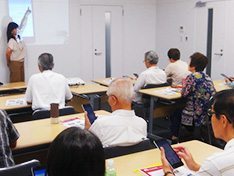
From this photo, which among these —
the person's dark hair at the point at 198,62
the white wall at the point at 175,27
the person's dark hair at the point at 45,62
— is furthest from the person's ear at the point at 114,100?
the white wall at the point at 175,27

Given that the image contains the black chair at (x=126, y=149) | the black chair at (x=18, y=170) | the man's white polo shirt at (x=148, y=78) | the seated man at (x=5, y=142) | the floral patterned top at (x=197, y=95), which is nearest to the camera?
the black chair at (x=18, y=170)

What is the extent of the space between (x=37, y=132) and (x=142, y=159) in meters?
1.06

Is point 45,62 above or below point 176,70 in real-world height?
above

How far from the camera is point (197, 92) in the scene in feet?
14.7

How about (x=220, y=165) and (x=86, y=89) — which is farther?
(x=86, y=89)

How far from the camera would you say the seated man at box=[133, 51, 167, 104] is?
209 inches

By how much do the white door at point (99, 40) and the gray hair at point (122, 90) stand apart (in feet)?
20.3

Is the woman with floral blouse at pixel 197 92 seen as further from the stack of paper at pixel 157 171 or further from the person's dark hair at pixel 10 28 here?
the person's dark hair at pixel 10 28

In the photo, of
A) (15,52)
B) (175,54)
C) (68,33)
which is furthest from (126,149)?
(68,33)

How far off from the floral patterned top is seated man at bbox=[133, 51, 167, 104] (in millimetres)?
863

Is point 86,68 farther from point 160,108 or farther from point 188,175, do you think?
point 188,175

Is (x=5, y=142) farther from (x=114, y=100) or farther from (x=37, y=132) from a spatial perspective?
(x=114, y=100)

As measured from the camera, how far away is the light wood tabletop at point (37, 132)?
105 inches

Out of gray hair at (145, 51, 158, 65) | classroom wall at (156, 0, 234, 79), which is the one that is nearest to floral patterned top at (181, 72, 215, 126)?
gray hair at (145, 51, 158, 65)
